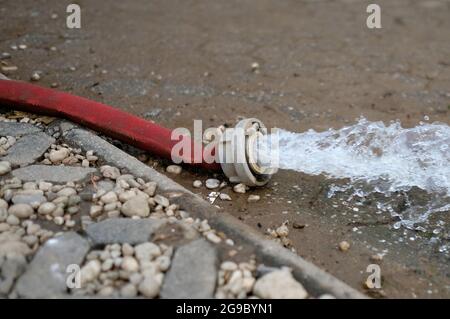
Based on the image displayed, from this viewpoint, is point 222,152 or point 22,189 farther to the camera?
point 222,152

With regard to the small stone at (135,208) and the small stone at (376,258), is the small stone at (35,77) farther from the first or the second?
the small stone at (376,258)

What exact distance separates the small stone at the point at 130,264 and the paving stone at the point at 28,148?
0.88m

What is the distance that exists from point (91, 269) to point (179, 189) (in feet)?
1.93

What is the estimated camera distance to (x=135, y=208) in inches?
75.9

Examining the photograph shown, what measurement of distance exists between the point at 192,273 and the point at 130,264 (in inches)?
8.4

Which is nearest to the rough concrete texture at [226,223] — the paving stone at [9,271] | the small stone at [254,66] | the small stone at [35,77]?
the paving stone at [9,271]

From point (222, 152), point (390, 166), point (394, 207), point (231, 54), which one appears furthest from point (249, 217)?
point (231, 54)

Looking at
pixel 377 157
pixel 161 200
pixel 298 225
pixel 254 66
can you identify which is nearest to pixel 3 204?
pixel 161 200

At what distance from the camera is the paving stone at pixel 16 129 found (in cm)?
250

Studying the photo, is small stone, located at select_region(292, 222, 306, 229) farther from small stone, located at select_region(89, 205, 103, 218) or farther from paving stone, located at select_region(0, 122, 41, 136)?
paving stone, located at select_region(0, 122, 41, 136)

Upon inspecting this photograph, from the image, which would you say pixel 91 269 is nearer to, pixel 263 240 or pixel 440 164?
pixel 263 240

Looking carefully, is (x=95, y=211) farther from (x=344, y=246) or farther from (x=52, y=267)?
(x=344, y=246)

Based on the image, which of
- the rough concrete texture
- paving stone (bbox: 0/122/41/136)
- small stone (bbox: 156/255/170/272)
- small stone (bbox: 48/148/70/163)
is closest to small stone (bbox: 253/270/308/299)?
the rough concrete texture

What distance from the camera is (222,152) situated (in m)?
2.30
